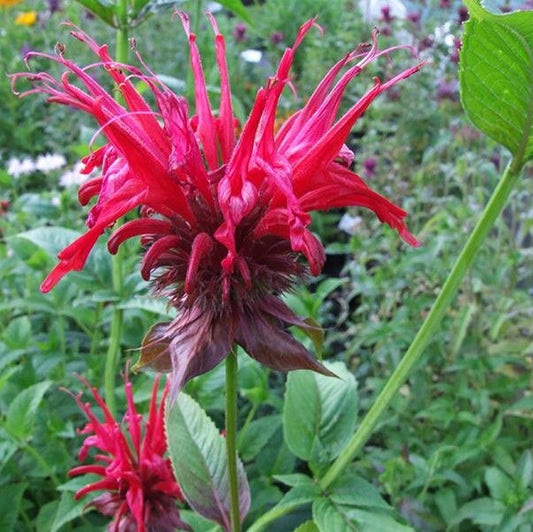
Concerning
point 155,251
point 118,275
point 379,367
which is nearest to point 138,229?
point 155,251

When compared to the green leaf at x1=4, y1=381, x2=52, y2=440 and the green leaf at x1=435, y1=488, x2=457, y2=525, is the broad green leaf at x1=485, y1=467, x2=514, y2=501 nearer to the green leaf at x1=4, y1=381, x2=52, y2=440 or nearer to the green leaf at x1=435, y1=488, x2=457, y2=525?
the green leaf at x1=435, y1=488, x2=457, y2=525

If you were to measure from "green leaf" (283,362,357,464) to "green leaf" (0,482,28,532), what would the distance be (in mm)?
388

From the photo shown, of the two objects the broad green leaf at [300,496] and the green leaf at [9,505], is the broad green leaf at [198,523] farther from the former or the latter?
the green leaf at [9,505]

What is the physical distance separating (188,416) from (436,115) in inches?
67.6

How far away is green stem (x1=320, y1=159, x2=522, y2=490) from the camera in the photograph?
0.63 m

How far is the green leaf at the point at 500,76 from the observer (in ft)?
1.70

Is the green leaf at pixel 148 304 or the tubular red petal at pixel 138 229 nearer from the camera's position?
the tubular red petal at pixel 138 229

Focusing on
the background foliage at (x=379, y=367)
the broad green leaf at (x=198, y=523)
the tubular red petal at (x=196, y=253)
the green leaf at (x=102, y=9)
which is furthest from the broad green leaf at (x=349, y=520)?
the green leaf at (x=102, y=9)

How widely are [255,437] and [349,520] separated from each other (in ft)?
1.25

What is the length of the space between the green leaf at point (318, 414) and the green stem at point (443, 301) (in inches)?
2.6

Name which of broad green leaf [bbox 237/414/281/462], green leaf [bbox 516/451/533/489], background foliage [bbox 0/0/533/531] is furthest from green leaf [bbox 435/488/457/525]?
broad green leaf [bbox 237/414/281/462]

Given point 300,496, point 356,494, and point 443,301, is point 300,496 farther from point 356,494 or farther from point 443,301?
point 443,301

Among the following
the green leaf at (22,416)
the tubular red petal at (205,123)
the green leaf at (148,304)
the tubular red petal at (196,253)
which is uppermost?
the tubular red petal at (205,123)

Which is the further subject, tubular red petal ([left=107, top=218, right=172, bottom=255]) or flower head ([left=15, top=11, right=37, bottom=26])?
flower head ([left=15, top=11, right=37, bottom=26])
